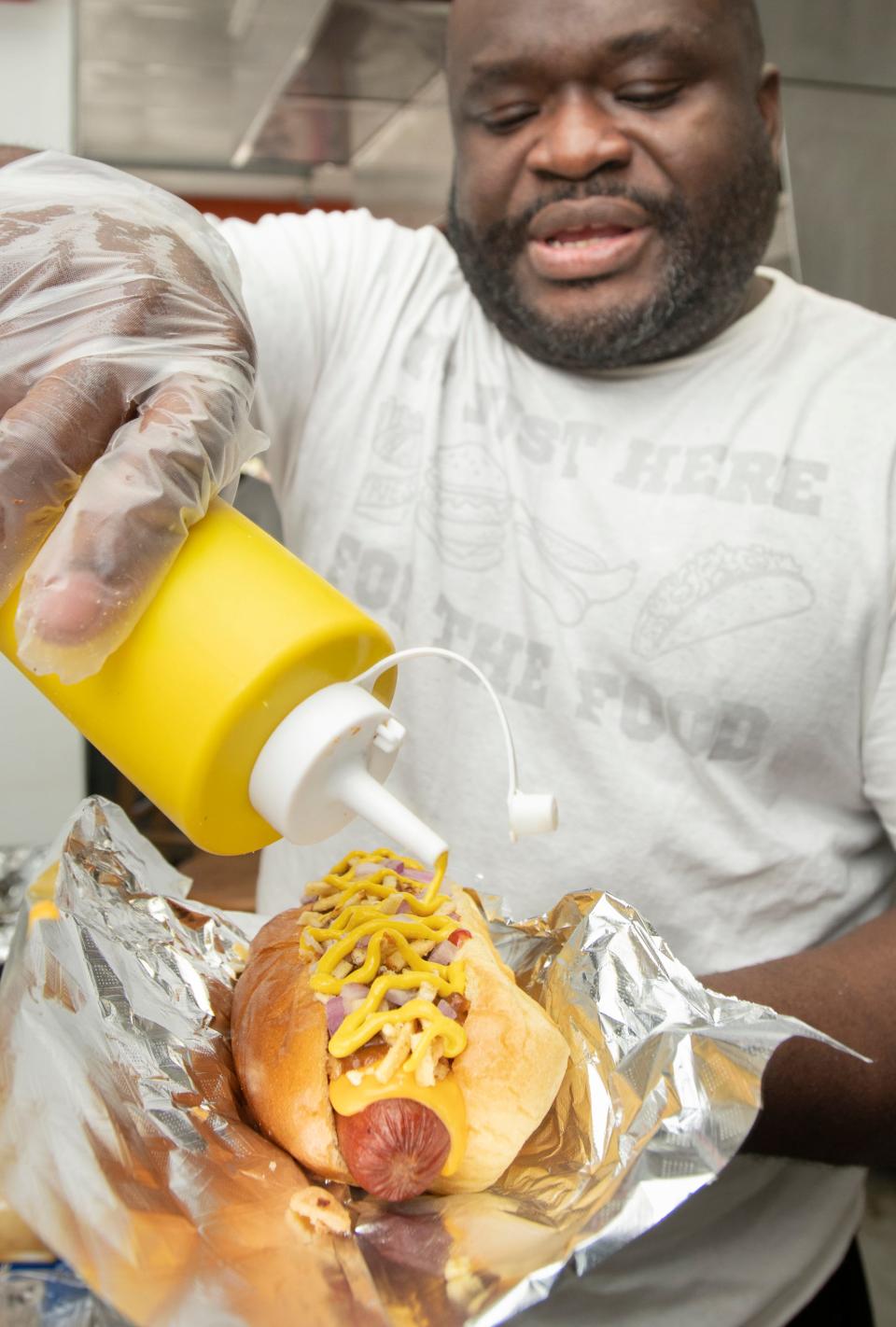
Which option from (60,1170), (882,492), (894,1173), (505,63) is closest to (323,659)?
(60,1170)

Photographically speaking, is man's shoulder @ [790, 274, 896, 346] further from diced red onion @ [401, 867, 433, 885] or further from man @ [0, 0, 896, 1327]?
diced red onion @ [401, 867, 433, 885]

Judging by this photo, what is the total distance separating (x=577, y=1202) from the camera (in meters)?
0.82

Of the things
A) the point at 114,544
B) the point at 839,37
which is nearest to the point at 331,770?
Answer: the point at 114,544

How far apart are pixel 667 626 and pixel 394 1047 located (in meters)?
0.66

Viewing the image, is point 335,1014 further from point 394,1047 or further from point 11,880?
point 11,880

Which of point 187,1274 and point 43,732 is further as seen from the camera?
point 43,732

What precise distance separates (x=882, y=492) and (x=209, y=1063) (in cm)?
95

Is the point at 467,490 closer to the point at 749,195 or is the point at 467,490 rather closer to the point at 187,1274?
the point at 749,195

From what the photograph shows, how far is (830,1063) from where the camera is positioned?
1076 millimetres

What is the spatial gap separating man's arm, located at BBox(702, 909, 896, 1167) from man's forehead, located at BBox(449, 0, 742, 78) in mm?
1054

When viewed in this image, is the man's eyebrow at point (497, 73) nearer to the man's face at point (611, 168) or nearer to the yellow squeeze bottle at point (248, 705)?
the man's face at point (611, 168)

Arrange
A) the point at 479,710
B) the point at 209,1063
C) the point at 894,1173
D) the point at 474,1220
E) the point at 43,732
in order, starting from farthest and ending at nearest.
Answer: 1. the point at 894,1173
2. the point at 43,732
3. the point at 479,710
4. the point at 209,1063
5. the point at 474,1220

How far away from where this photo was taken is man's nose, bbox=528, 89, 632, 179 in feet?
4.42

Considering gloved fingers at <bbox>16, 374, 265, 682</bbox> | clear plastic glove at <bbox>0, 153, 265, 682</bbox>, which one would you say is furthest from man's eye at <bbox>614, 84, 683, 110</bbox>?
gloved fingers at <bbox>16, 374, 265, 682</bbox>
